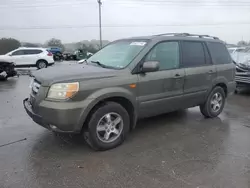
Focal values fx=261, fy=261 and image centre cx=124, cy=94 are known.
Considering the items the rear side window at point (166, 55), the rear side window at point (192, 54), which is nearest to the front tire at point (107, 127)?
the rear side window at point (166, 55)

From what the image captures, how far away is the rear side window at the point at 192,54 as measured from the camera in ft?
16.9

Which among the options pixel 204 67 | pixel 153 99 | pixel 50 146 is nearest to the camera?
pixel 50 146

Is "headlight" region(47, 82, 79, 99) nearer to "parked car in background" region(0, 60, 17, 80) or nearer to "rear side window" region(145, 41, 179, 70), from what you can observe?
"rear side window" region(145, 41, 179, 70)

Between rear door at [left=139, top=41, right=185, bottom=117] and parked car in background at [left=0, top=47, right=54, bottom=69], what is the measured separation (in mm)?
16944

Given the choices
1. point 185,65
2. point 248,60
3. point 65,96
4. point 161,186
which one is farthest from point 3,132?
point 248,60

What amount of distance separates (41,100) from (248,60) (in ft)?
26.8

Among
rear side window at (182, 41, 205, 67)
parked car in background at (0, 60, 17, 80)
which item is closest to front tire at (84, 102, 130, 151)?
rear side window at (182, 41, 205, 67)

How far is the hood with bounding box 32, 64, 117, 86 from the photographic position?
377 centimetres

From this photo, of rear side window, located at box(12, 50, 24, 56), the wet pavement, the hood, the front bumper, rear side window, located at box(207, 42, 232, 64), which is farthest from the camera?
rear side window, located at box(12, 50, 24, 56)

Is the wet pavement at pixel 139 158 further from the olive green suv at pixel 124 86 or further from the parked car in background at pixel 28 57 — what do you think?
the parked car in background at pixel 28 57

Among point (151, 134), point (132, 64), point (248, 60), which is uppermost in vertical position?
point (132, 64)

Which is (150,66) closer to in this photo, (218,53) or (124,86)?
(124,86)

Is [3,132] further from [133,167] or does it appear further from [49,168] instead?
[133,167]

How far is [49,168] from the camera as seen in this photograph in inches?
139
